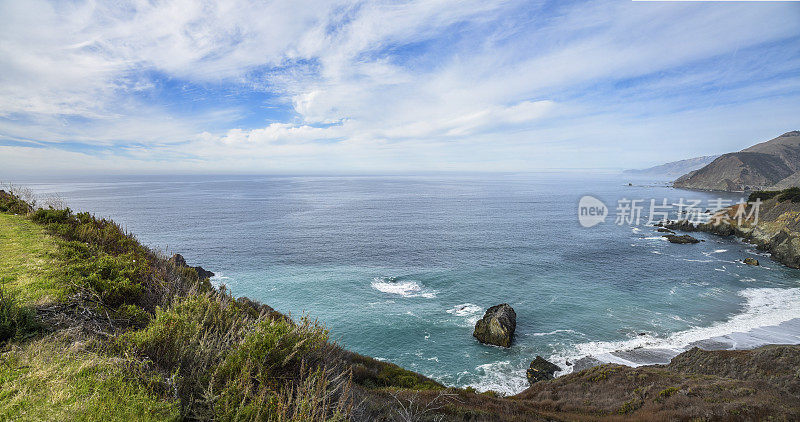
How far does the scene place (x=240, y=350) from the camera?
611 cm

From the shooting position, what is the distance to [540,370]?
79.8 feet

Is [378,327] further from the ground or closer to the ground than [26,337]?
closer to the ground

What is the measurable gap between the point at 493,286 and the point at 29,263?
38.4 meters

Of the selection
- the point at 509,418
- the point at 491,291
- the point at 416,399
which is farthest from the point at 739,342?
the point at 416,399

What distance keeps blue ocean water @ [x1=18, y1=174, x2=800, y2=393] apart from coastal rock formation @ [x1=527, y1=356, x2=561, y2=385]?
0.85 m

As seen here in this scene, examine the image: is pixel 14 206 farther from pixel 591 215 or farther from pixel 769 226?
pixel 591 215

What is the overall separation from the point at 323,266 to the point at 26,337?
1603 inches

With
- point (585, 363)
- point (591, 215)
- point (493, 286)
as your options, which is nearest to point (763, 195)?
point (591, 215)

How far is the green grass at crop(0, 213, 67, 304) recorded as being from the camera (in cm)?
765

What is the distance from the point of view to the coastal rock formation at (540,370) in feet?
77.9

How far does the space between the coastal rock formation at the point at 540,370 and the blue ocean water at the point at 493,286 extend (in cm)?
85

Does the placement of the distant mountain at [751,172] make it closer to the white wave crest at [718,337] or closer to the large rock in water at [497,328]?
the white wave crest at [718,337]

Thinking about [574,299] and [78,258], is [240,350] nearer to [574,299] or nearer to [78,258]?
[78,258]

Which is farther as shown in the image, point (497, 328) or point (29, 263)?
point (497, 328)
